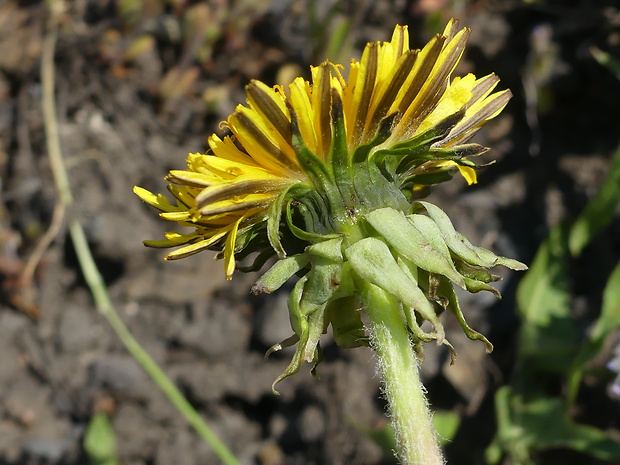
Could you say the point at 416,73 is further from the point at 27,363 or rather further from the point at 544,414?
the point at 27,363

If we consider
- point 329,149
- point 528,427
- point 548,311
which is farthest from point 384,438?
point 329,149

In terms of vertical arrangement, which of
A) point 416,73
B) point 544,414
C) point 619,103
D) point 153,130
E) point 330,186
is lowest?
point 544,414

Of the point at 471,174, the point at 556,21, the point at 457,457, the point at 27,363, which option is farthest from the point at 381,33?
the point at 27,363

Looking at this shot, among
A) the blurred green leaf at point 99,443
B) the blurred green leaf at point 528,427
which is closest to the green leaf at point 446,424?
the blurred green leaf at point 528,427

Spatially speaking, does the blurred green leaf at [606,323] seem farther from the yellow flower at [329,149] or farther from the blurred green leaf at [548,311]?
the yellow flower at [329,149]

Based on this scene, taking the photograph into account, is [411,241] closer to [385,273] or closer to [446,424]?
[385,273]

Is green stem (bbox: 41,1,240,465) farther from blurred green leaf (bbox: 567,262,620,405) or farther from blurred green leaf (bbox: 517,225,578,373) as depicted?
blurred green leaf (bbox: 567,262,620,405)
